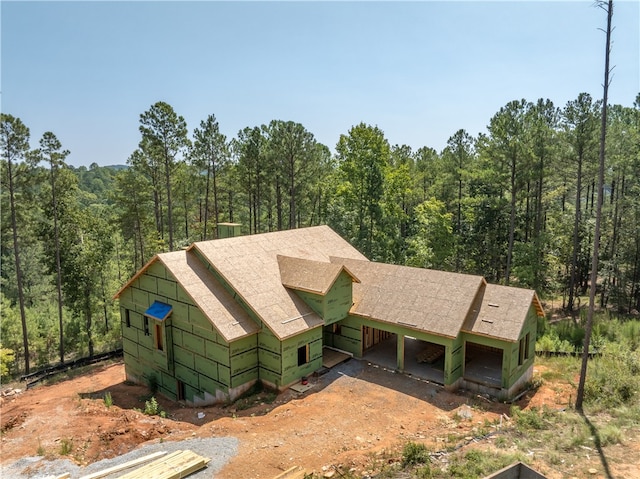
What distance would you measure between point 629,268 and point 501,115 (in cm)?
1529

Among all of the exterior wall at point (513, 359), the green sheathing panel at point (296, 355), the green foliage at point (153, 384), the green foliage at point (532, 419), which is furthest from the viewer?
the green foliage at point (153, 384)

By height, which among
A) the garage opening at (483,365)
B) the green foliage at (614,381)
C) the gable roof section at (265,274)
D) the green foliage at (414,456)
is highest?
the gable roof section at (265,274)

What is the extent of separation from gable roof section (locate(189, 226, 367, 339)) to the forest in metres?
12.2

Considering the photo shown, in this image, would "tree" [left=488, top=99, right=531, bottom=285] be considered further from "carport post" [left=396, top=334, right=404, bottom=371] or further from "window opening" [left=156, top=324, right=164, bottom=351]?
"window opening" [left=156, top=324, right=164, bottom=351]

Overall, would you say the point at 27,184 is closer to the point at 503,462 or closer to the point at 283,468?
the point at 283,468

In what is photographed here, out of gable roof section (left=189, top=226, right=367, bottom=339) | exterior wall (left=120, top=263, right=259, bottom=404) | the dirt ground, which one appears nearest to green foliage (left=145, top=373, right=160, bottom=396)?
exterior wall (left=120, top=263, right=259, bottom=404)

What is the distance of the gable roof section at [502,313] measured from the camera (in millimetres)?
16156

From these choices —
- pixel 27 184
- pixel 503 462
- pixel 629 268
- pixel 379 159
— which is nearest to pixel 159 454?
pixel 503 462

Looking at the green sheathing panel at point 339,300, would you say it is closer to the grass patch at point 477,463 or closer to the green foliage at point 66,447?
the grass patch at point 477,463

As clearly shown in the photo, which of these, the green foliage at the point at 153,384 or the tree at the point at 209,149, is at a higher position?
the tree at the point at 209,149

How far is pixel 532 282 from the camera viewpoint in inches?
1177

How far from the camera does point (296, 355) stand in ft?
57.3

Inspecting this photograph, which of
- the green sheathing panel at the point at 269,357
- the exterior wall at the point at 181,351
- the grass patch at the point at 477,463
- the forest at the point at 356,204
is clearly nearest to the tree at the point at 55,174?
the forest at the point at 356,204

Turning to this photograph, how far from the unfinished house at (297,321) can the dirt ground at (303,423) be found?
107cm
